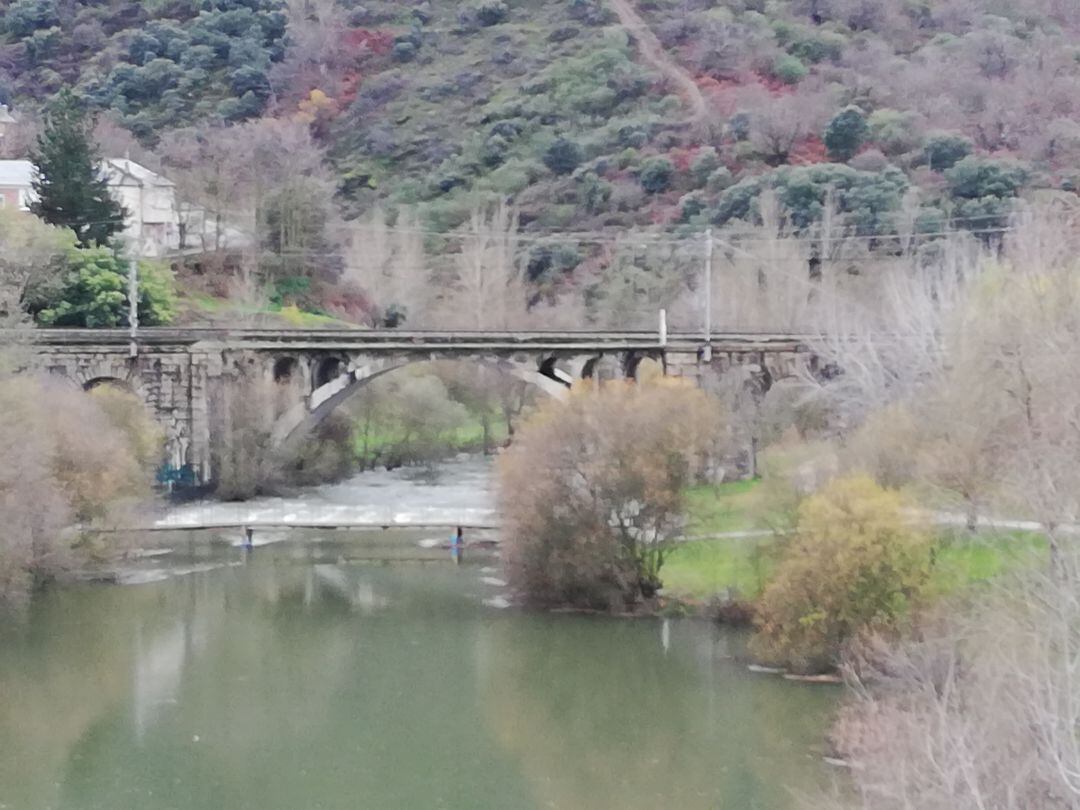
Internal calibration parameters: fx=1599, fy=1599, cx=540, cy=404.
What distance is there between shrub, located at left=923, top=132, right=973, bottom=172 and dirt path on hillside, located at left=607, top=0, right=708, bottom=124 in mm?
14638

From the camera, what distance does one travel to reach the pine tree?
48688 mm

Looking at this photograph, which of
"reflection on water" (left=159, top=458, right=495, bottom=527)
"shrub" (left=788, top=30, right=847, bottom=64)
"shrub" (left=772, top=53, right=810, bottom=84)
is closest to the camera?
"reflection on water" (left=159, top=458, right=495, bottom=527)

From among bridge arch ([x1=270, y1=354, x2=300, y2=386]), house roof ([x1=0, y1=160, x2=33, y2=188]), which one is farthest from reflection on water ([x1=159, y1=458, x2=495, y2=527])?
house roof ([x1=0, y1=160, x2=33, y2=188])

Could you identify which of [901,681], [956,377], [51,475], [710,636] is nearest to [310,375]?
[51,475]

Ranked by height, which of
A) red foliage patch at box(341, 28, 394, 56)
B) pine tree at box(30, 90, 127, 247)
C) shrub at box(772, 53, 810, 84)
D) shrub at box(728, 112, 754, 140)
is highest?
red foliage patch at box(341, 28, 394, 56)

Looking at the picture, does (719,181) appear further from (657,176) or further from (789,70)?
(789,70)

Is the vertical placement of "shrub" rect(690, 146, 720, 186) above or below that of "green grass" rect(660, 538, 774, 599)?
above

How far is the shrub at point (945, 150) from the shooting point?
63.8m

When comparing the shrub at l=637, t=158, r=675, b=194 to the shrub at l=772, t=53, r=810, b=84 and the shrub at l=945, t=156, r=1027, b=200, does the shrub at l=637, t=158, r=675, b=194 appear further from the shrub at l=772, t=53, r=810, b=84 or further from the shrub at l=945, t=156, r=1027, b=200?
the shrub at l=945, t=156, r=1027, b=200

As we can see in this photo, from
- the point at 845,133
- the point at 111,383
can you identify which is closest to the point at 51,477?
the point at 111,383

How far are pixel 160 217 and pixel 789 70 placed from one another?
34.9 meters

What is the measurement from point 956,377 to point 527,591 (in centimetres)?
832

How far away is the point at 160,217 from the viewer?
59.0 metres

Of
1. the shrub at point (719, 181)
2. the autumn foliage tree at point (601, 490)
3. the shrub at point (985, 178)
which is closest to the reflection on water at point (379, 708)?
the autumn foliage tree at point (601, 490)
